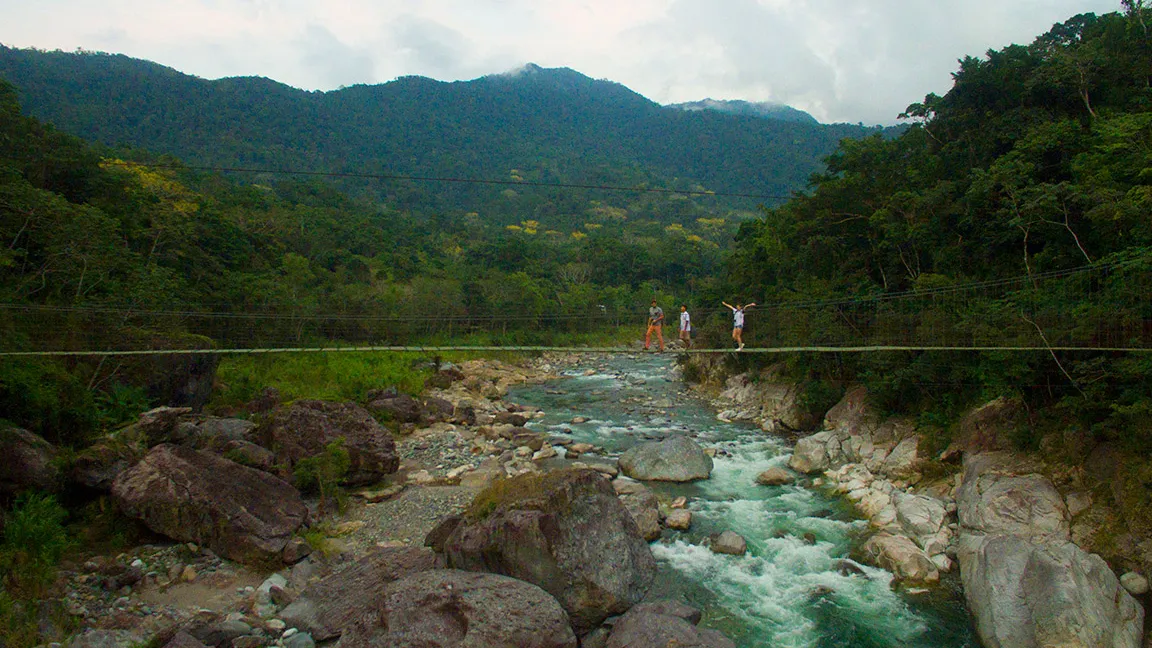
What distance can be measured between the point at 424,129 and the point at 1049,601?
320 ft

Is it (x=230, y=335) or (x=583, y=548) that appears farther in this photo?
(x=230, y=335)

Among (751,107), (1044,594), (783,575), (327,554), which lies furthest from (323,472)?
(751,107)

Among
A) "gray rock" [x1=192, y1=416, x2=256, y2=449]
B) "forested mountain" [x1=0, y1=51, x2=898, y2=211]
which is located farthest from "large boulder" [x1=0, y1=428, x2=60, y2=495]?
"forested mountain" [x1=0, y1=51, x2=898, y2=211]

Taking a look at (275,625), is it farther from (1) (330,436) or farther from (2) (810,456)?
(2) (810,456)

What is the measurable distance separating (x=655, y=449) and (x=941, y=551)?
4277 millimetres

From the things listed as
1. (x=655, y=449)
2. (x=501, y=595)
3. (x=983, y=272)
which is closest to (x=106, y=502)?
(x=501, y=595)

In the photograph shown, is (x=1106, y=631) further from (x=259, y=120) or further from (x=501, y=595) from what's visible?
(x=259, y=120)

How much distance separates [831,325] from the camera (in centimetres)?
998

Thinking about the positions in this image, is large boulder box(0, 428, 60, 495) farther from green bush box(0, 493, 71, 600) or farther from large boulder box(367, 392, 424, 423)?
large boulder box(367, 392, 424, 423)

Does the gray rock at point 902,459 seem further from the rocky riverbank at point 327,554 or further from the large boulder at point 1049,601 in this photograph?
the rocky riverbank at point 327,554

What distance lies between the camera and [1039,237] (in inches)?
327

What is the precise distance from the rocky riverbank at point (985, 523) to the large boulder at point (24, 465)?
8.60m

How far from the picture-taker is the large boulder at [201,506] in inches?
251

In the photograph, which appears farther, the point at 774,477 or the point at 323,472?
the point at 774,477
